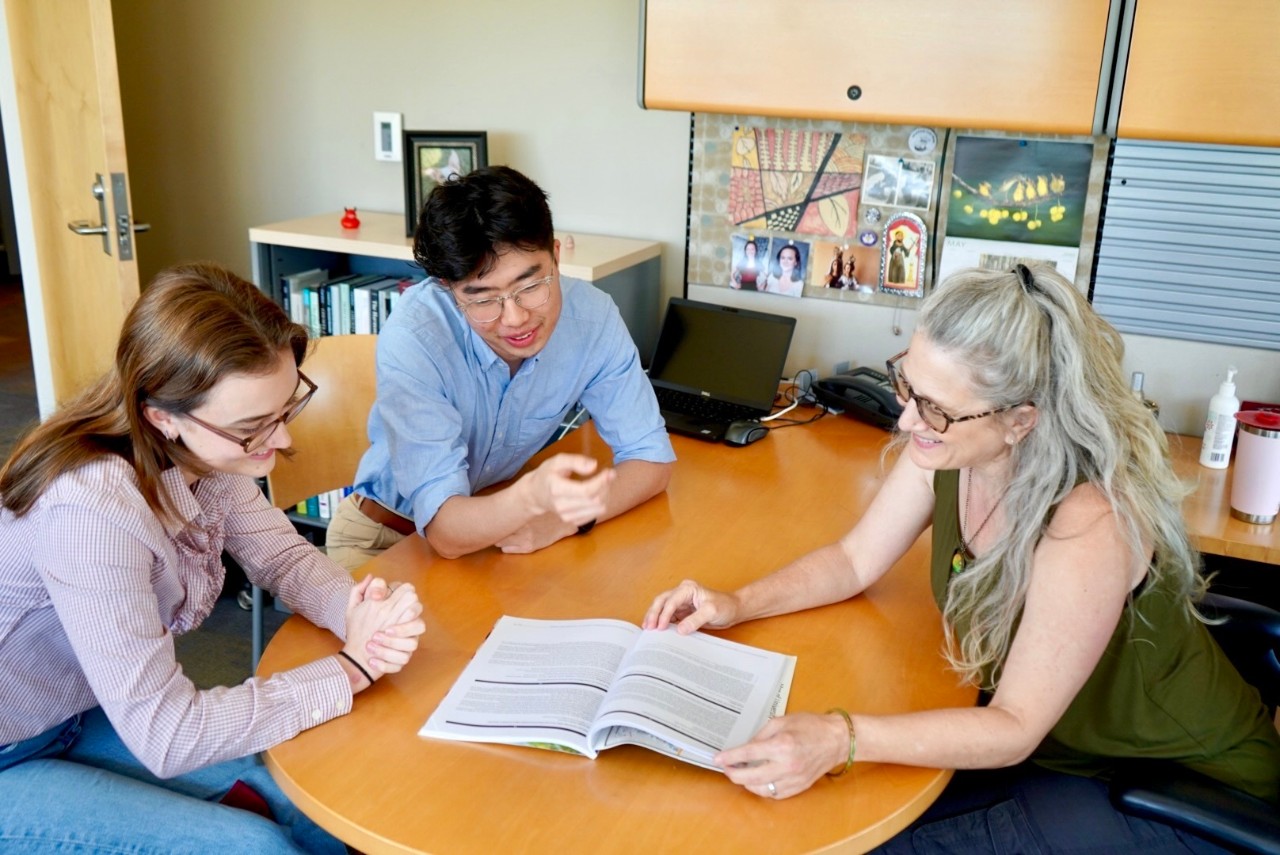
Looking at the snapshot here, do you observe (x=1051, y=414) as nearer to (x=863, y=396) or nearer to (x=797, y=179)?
(x=863, y=396)

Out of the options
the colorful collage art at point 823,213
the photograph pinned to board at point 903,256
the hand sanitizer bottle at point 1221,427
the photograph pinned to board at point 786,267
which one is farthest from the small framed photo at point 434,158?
the hand sanitizer bottle at point 1221,427

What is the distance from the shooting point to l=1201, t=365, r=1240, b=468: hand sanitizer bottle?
2.04 m

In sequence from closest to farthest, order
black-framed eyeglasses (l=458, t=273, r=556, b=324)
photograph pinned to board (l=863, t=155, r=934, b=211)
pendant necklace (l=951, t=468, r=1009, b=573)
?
pendant necklace (l=951, t=468, r=1009, b=573) < black-framed eyeglasses (l=458, t=273, r=556, b=324) < photograph pinned to board (l=863, t=155, r=934, b=211)

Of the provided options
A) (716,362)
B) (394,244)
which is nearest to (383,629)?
(716,362)

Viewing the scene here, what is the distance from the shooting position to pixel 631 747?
3.91ft

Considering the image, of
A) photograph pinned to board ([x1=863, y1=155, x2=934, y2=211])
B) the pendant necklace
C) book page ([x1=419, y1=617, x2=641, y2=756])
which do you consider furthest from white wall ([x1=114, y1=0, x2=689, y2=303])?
book page ([x1=419, y1=617, x2=641, y2=756])

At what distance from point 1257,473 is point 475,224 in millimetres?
1361

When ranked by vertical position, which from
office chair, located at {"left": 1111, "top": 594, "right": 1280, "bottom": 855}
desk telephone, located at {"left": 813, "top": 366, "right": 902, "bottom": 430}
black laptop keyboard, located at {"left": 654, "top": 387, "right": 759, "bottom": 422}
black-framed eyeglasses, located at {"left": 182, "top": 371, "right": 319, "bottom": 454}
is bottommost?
office chair, located at {"left": 1111, "top": 594, "right": 1280, "bottom": 855}

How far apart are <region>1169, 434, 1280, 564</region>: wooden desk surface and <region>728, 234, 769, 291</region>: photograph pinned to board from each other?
3.29 feet

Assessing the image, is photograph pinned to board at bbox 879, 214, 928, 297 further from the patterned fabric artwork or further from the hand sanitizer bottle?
the hand sanitizer bottle

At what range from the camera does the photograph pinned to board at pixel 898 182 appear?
2.41 meters

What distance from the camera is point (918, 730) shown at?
119cm

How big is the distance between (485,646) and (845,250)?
4.92ft

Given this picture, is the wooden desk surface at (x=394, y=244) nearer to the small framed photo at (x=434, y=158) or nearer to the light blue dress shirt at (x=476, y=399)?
the small framed photo at (x=434, y=158)
